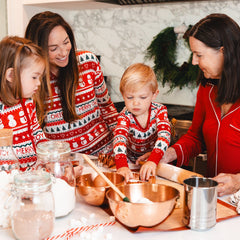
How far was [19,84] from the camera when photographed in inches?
64.3

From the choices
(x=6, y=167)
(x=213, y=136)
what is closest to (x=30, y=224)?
(x=6, y=167)

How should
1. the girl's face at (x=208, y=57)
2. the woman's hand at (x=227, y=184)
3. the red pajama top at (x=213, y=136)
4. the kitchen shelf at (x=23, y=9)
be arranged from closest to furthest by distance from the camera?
the woman's hand at (x=227, y=184) → the girl's face at (x=208, y=57) → the red pajama top at (x=213, y=136) → the kitchen shelf at (x=23, y=9)

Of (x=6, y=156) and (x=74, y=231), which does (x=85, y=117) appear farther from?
(x=74, y=231)

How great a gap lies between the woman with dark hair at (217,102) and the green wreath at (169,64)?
4.07 feet

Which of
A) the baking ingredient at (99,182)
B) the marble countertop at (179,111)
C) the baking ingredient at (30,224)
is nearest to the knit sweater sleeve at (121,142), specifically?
the baking ingredient at (99,182)

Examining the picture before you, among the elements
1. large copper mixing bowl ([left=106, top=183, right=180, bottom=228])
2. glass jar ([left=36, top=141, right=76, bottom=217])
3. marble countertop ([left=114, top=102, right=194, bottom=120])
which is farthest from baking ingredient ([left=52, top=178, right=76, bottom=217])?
marble countertop ([left=114, top=102, right=194, bottom=120])

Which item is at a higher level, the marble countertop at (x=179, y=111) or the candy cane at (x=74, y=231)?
the marble countertop at (x=179, y=111)

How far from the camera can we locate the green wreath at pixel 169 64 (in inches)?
121

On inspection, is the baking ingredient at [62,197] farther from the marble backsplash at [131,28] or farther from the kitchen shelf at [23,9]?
the kitchen shelf at [23,9]

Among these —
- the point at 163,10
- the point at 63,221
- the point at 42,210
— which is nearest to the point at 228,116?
the point at 63,221

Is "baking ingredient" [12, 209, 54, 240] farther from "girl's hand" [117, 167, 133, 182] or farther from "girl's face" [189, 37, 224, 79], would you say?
"girl's face" [189, 37, 224, 79]

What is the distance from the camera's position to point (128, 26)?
3.39m

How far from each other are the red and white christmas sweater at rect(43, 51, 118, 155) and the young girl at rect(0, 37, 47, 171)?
0.26m

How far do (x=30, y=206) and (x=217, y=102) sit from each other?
1.03 metres
